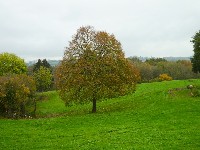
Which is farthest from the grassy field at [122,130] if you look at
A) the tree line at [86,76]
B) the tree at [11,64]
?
the tree at [11,64]

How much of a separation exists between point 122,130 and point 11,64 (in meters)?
54.5

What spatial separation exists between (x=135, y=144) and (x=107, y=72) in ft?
71.2

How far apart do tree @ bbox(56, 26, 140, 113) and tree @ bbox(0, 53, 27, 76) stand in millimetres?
35054

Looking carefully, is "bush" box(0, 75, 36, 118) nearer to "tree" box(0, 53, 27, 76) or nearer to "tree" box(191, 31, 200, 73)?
"tree" box(0, 53, 27, 76)

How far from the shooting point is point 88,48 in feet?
158

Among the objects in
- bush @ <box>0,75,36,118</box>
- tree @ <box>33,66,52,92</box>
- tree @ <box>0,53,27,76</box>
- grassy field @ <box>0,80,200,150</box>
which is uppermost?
tree @ <box>0,53,27,76</box>

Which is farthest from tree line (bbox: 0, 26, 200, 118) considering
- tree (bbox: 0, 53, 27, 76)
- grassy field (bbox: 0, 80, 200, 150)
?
tree (bbox: 0, 53, 27, 76)

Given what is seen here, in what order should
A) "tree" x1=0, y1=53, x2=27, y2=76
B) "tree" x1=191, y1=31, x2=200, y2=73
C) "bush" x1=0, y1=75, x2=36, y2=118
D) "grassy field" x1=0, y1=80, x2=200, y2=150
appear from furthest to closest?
1. "tree" x1=0, y1=53, x2=27, y2=76
2. "tree" x1=191, y1=31, x2=200, y2=73
3. "bush" x1=0, y1=75, x2=36, y2=118
4. "grassy field" x1=0, y1=80, x2=200, y2=150

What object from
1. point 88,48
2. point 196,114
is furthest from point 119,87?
point 196,114

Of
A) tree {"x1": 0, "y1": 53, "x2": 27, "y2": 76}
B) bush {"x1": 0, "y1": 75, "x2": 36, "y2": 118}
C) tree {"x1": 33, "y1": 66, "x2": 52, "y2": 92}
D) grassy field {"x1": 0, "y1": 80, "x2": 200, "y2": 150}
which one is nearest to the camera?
grassy field {"x1": 0, "y1": 80, "x2": 200, "y2": 150}

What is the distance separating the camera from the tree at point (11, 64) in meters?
80.8

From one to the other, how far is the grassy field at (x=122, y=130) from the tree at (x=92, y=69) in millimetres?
4954

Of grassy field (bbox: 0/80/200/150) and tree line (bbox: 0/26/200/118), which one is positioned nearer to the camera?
grassy field (bbox: 0/80/200/150)

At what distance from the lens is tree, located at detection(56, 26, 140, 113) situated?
47594 mm
